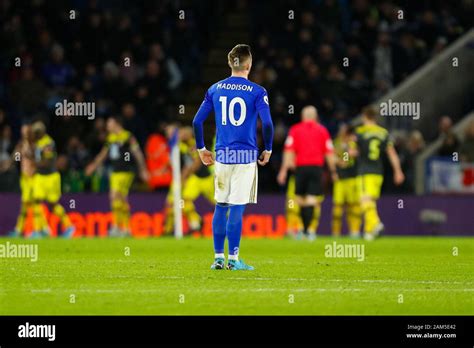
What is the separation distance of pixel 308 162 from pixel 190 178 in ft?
12.8

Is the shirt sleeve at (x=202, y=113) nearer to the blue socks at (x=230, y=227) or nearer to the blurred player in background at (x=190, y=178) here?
the blue socks at (x=230, y=227)

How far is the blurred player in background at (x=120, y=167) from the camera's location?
28188mm

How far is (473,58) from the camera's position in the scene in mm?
31734

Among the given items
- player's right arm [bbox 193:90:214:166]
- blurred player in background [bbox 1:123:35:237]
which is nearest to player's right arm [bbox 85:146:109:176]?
blurred player in background [bbox 1:123:35:237]

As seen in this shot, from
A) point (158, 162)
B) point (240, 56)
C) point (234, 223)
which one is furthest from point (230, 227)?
point (158, 162)

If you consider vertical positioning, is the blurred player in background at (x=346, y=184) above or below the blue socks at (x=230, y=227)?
above

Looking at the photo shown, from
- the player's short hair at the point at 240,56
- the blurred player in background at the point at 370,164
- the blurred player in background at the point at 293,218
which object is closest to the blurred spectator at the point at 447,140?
the blurred player in background at the point at 293,218

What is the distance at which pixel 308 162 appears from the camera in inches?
1006

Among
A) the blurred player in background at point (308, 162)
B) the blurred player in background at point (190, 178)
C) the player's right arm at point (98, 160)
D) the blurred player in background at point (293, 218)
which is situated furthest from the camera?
the blurred player in background at point (190, 178)

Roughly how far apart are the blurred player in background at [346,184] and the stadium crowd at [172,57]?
2.09 metres

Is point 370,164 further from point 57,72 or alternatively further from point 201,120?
point 201,120

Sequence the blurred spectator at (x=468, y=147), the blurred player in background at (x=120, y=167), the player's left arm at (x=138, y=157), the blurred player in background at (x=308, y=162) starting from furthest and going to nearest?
the blurred spectator at (x=468, y=147) → the blurred player in background at (x=120, y=167) → the player's left arm at (x=138, y=157) → the blurred player in background at (x=308, y=162)
